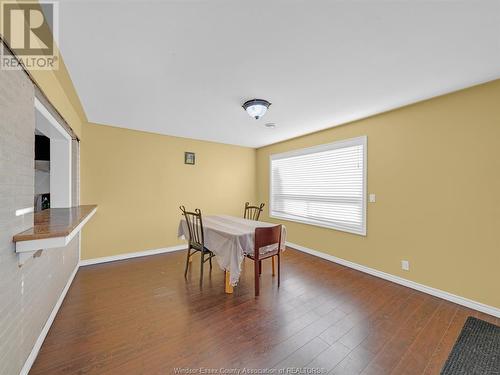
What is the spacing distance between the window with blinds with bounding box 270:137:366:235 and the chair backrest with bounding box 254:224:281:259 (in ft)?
4.84

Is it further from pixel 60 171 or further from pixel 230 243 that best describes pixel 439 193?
pixel 60 171

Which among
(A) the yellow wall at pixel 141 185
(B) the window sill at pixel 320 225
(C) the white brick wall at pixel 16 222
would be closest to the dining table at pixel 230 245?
(B) the window sill at pixel 320 225

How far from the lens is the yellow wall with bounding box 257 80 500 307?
2.22m

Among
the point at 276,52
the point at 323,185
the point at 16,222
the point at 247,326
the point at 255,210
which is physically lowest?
the point at 247,326

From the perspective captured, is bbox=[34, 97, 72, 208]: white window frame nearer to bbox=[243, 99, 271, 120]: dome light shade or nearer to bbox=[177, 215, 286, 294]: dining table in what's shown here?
bbox=[177, 215, 286, 294]: dining table

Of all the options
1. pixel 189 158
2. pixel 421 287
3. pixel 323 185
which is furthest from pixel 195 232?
pixel 421 287

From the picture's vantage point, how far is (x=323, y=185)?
13.1 feet

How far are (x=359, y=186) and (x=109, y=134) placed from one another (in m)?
4.19

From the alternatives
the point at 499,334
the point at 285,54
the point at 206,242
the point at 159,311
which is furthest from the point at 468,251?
the point at 159,311

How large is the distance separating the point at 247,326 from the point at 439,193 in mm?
2611

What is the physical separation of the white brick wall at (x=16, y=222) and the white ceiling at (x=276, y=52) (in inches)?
23.2

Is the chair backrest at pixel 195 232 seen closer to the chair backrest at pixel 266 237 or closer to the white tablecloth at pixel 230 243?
the white tablecloth at pixel 230 243

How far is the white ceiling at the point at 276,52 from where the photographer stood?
4.34ft

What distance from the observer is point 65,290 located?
2547mm
